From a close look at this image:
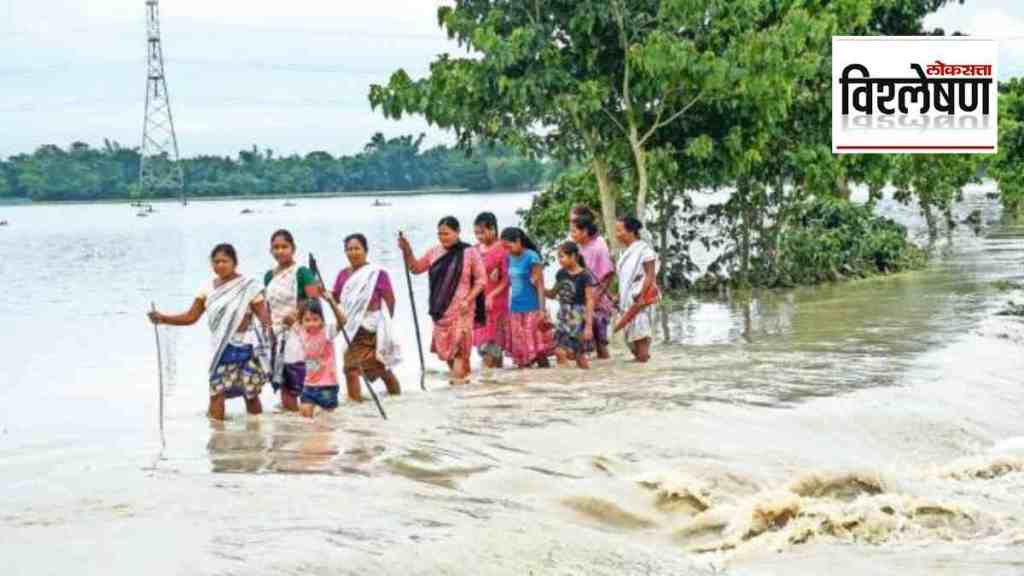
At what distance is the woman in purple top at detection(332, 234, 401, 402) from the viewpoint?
11430 millimetres

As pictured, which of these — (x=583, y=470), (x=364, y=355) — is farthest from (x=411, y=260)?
(x=583, y=470)

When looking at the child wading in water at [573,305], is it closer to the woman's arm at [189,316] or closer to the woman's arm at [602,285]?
the woman's arm at [602,285]

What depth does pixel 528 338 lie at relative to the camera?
1323 centimetres

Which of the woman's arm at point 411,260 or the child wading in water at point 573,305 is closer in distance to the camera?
the woman's arm at point 411,260

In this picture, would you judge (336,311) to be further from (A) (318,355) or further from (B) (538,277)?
(B) (538,277)

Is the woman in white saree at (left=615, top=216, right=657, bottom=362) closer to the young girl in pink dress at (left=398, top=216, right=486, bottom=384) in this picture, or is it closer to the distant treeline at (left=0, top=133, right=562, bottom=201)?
the young girl in pink dress at (left=398, top=216, right=486, bottom=384)

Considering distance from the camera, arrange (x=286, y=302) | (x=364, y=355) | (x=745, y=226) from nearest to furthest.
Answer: (x=286, y=302), (x=364, y=355), (x=745, y=226)

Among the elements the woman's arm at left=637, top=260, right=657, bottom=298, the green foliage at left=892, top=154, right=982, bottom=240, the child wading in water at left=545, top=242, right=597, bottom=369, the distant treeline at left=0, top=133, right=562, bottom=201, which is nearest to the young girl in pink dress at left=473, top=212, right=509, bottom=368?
the child wading in water at left=545, top=242, right=597, bottom=369

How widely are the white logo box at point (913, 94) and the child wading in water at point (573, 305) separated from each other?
875 cm

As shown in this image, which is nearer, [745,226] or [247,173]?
[745,226]

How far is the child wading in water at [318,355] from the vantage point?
34.4 ft

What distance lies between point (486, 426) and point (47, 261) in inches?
2079

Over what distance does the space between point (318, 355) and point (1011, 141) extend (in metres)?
27.7

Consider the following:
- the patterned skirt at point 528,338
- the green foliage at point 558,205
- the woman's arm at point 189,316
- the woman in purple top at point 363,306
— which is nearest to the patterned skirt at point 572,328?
the patterned skirt at point 528,338
